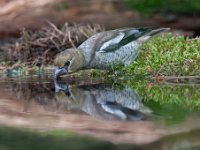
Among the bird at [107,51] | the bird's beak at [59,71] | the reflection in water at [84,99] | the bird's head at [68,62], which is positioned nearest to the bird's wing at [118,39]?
the bird at [107,51]

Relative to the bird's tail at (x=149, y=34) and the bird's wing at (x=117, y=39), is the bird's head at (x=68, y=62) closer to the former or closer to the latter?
the bird's wing at (x=117, y=39)

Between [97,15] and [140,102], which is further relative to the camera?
[97,15]

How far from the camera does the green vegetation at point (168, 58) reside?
30.5ft

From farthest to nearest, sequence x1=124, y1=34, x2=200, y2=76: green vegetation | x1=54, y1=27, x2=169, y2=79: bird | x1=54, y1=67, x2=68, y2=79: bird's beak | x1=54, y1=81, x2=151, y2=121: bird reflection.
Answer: x1=54, y1=27, x2=169, y2=79: bird < x1=124, y1=34, x2=200, y2=76: green vegetation < x1=54, y1=67, x2=68, y2=79: bird's beak < x1=54, y1=81, x2=151, y2=121: bird reflection

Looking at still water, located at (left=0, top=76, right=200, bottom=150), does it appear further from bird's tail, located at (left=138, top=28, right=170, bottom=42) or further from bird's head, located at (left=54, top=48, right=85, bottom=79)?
bird's tail, located at (left=138, top=28, right=170, bottom=42)

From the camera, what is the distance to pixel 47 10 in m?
13.3

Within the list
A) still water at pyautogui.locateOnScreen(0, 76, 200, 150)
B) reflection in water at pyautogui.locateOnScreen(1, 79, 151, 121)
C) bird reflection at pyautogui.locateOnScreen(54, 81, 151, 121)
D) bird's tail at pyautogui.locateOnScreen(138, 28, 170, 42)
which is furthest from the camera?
bird's tail at pyautogui.locateOnScreen(138, 28, 170, 42)

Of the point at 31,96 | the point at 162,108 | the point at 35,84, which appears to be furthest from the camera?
the point at 35,84

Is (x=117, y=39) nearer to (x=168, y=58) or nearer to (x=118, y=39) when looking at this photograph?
(x=118, y=39)

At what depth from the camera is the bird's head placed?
921cm

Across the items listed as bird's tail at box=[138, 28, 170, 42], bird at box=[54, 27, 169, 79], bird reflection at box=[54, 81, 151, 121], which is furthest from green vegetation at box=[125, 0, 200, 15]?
bird reflection at box=[54, 81, 151, 121]

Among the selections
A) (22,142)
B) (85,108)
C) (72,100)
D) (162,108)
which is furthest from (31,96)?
(22,142)

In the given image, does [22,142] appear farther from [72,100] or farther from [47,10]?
[47,10]

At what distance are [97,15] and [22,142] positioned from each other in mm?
7695
